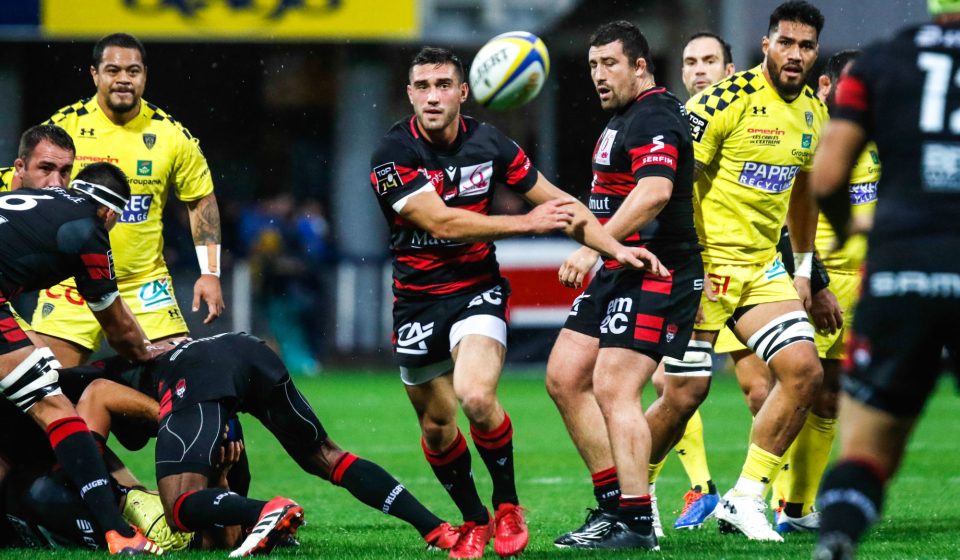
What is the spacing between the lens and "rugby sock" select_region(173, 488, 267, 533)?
18.7 ft

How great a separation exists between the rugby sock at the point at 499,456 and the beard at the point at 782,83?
2.56 meters

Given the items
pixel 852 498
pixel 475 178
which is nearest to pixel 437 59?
pixel 475 178

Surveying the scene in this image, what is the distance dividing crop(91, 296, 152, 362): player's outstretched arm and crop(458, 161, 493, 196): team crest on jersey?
5.67 feet

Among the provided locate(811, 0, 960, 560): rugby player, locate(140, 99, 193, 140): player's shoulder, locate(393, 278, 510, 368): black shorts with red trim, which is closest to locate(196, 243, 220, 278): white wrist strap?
locate(140, 99, 193, 140): player's shoulder

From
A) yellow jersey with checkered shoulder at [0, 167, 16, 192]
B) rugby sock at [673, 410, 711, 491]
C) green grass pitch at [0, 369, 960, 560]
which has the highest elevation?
yellow jersey with checkered shoulder at [0, 167, 16, 192]

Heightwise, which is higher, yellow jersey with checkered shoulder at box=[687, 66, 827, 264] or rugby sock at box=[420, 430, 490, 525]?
yellow jersey with checkered shoulder at box=[687, 66, 827, 264]

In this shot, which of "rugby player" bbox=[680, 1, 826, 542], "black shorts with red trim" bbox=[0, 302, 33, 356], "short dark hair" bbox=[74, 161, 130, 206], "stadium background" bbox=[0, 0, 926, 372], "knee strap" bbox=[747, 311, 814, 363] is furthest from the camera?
"stadium background" bbox=[0, 0, 926, 372]

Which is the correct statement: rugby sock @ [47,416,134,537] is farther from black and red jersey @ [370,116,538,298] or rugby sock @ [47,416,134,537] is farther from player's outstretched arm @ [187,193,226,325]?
player's outstretched arm @ [187,193,226,325]

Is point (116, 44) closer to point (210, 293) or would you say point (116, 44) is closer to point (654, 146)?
point (210, 293)

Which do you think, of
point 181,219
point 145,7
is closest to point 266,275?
point 181,219

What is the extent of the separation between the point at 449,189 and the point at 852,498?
9.88 feet

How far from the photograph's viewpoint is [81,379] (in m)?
6.73

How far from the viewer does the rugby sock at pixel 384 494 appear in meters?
6.01

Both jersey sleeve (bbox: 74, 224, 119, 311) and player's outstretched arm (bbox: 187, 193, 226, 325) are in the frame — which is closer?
jersey sleeve (bbox: 74, 224, 119, 311)
